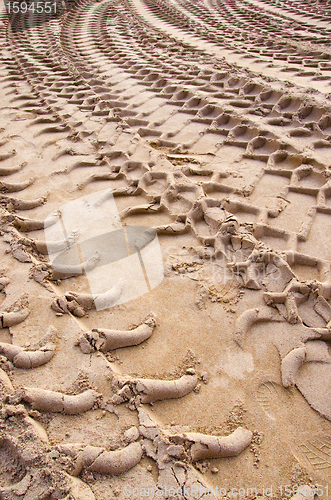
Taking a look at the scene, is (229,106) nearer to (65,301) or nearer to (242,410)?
(65,301)

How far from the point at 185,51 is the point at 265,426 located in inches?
212

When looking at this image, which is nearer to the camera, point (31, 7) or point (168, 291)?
point (168, 291)

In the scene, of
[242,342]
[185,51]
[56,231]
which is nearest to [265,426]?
[242,342]

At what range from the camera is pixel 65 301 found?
1733mm
